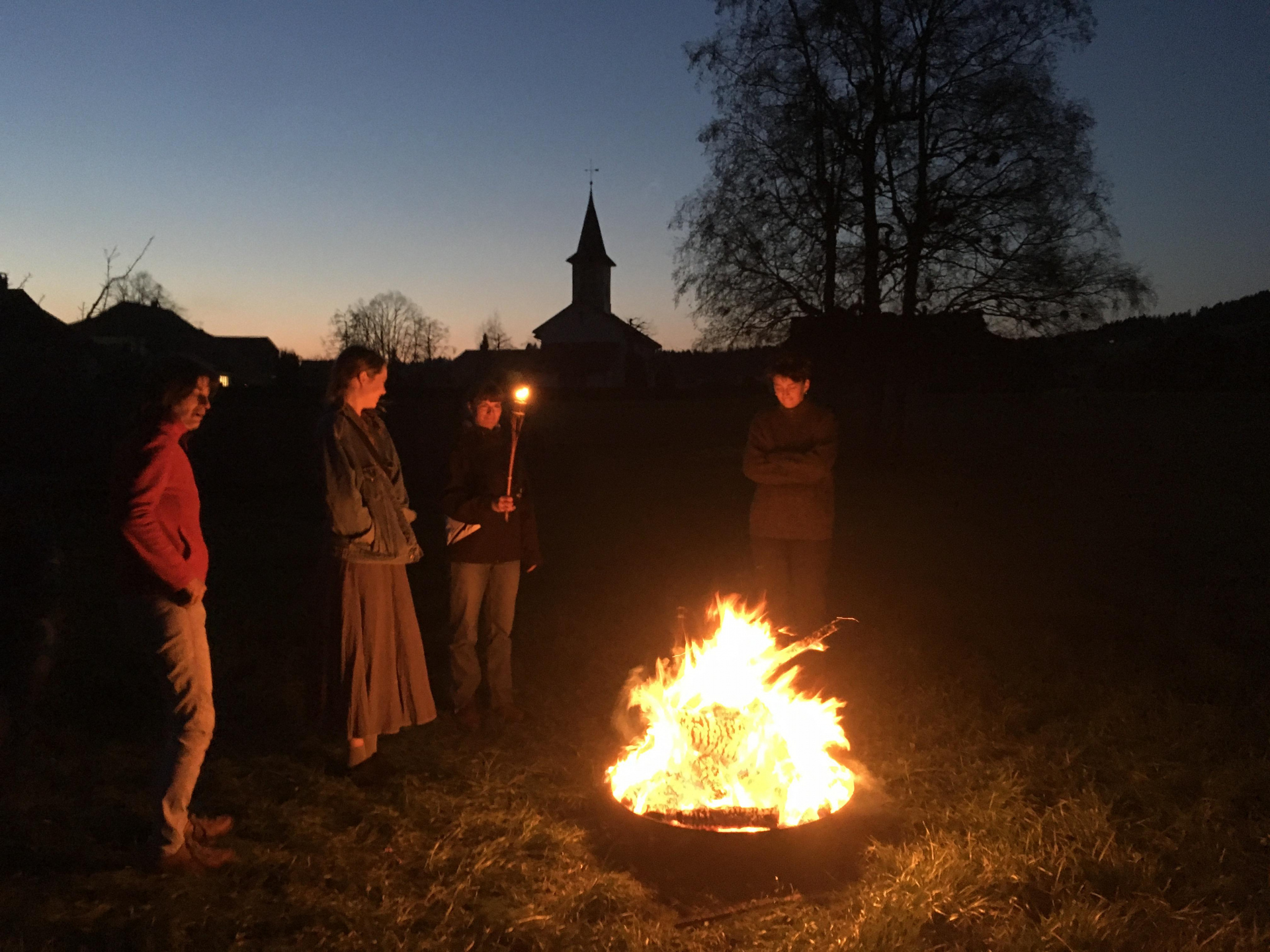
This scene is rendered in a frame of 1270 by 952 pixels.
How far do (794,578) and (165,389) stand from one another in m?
3.62

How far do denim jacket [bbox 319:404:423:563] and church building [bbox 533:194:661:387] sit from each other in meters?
43.2

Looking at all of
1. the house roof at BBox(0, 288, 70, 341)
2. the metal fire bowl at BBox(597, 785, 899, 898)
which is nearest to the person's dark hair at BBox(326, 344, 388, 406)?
the metal fire bowl at BBox(597, 785, 899, 898)

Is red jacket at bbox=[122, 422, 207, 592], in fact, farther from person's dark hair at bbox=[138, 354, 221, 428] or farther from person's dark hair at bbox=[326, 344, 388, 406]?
person's dark hair at bbox=[326, 344, 388, 406]

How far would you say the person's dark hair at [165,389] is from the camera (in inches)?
135

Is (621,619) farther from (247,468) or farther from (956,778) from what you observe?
(247,468)

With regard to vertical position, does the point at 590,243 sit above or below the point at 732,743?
above

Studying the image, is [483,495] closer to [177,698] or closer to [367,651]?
[367,651]

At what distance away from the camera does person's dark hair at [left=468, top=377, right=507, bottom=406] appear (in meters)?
5.10

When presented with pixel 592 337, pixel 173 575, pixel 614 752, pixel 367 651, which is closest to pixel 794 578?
pixel 614 752

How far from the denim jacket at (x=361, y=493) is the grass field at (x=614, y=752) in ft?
1.23

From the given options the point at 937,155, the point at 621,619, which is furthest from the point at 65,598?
the point at 937,155

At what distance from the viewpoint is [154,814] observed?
3576 millimetres

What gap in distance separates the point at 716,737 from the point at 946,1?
1688cm

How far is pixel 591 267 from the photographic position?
228ft
